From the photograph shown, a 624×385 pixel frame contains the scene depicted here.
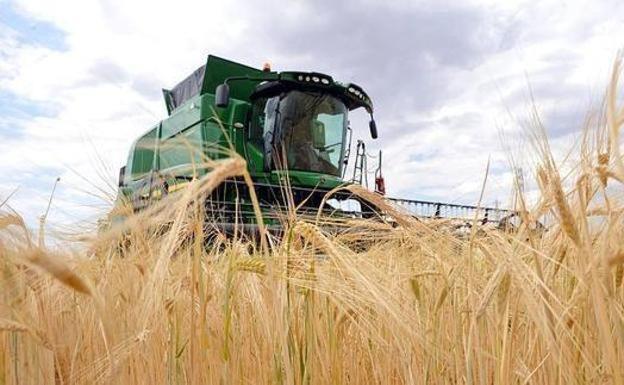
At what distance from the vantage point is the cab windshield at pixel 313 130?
23.7 ft

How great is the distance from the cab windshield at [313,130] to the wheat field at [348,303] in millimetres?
5834

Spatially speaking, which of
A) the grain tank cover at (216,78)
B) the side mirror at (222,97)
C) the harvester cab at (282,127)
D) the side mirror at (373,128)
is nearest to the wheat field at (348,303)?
the side mirror at (222,97)

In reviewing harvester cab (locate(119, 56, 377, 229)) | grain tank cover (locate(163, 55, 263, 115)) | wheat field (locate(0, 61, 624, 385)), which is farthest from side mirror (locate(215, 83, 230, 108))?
wheat field (locate(0, 61, 624, 385))

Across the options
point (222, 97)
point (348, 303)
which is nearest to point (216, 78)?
point (222, 97)

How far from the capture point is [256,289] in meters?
1.18

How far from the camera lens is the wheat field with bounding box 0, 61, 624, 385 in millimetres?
694

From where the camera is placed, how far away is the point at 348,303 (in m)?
0.96

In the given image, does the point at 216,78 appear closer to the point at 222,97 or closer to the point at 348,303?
the point at 222,97

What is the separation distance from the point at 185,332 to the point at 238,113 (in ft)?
22.5

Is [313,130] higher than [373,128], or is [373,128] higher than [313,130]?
[373,128]

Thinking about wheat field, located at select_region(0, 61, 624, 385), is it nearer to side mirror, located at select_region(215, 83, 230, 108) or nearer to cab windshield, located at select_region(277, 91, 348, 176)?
side mirror, located at select_region(215, 83, 230, 108)

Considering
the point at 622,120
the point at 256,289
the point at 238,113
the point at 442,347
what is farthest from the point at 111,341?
the point at 238,113

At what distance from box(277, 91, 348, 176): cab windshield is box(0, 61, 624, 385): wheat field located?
230 inches

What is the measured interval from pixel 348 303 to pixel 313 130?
6674 millimetres
